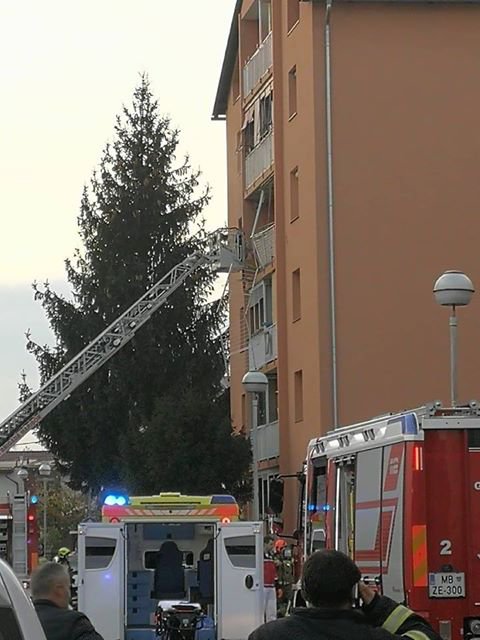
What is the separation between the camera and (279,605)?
1008 inches

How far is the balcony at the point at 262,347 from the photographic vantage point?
39188 millimetres

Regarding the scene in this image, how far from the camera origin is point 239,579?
18.7m

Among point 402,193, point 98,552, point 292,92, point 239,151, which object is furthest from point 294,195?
point 98,552

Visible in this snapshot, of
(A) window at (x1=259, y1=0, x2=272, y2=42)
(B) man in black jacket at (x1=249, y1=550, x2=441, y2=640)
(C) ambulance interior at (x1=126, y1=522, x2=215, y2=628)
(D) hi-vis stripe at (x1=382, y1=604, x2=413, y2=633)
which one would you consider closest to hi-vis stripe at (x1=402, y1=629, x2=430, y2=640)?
(D) hi-vis stripe at (x1=382, y1=604, x2=413, y2=633)

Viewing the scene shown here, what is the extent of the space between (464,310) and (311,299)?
136 inches

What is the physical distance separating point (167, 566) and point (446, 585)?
6730 mm

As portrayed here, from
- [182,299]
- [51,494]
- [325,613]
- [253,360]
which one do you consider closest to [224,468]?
[253,360]

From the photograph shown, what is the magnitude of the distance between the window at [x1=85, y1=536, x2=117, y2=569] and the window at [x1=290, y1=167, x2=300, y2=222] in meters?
19.6

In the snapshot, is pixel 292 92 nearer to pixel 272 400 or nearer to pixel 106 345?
pixel 272 400

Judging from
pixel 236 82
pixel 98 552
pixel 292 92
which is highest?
pixel 236 82

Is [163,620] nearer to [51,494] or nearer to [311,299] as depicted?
[311,299]

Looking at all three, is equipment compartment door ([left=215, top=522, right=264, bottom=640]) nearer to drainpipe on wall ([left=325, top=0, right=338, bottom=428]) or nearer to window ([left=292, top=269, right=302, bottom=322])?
drainpipe on wall ([left=325, top=0, right=338, bottom=428])

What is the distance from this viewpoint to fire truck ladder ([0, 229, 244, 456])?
42.2 meters

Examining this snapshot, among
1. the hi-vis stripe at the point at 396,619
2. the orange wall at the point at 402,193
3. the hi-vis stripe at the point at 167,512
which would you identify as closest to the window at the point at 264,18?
the orange wall at the point at 402,193
